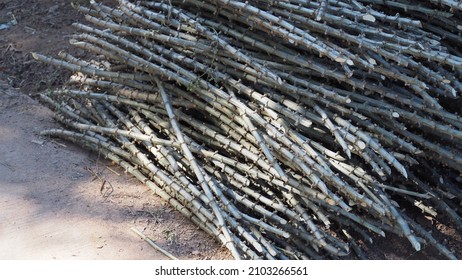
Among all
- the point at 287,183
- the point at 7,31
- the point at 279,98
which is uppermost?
the point at 279,98

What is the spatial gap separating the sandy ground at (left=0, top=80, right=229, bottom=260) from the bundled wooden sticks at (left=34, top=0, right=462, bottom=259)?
0.08 metres

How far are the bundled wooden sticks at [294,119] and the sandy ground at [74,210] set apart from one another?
0.08 metres

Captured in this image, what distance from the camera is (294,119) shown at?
Answer: 3078 millimetres

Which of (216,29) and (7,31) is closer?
(216,29)

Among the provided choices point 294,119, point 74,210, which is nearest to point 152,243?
point 74,210

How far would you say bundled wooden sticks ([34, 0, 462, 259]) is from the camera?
9.91 feet

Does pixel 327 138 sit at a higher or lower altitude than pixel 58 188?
higher

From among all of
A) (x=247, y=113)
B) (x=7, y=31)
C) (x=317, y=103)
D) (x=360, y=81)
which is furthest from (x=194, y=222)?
(x=7, y=31)

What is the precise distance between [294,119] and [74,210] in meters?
1.02
